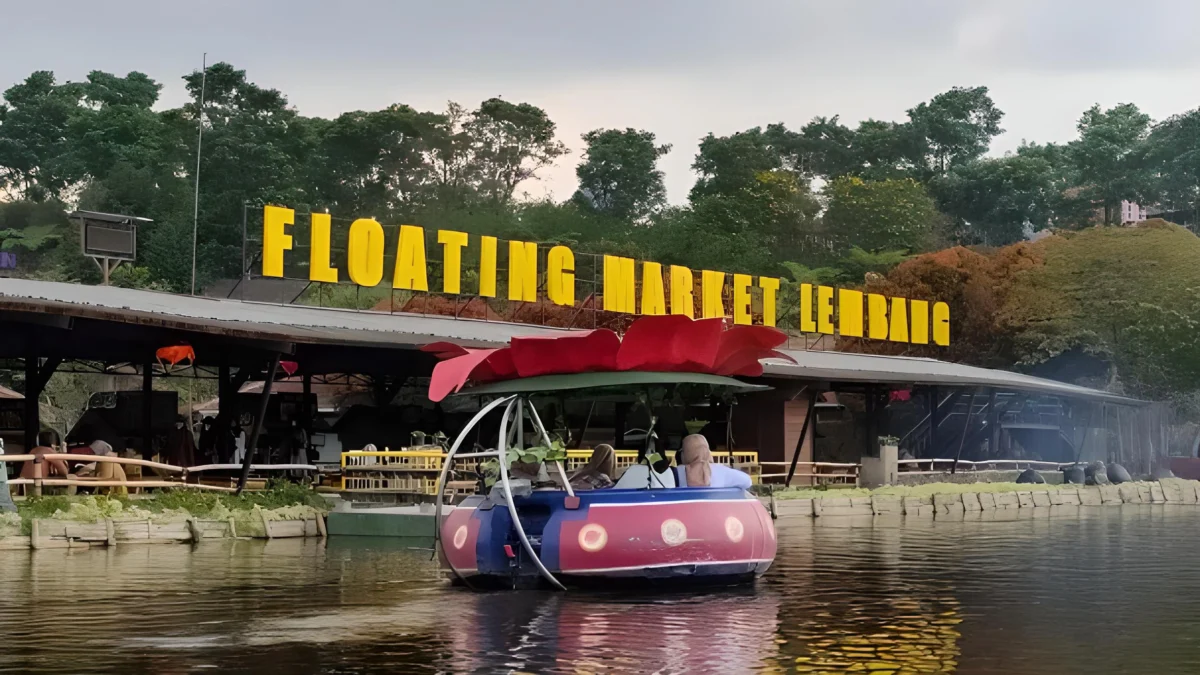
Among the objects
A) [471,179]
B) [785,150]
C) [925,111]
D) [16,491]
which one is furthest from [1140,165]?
[16,491]

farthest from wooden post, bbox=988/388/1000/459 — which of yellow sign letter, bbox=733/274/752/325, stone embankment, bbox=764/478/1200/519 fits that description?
stone embankment, bbox=764/478/1200/519

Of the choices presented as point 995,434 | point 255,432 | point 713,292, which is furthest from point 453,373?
point 995,434

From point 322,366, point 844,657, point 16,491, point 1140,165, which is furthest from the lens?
point 1140,165

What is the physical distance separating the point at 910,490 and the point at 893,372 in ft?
16.8

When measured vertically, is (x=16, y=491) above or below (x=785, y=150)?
below

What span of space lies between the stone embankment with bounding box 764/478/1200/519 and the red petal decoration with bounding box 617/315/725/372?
14224 mm

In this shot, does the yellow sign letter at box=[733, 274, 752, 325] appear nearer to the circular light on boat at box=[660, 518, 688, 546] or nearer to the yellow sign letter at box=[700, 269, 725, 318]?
the yellow sign letter at box=[700, 269, 725, 318]

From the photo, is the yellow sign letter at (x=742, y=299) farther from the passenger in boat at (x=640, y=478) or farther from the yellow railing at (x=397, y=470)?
the passenger in boat at (x=640, y=478)

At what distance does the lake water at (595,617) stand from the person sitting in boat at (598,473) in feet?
5.30

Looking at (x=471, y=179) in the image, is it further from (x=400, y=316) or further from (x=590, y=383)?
(x=590, y=383)

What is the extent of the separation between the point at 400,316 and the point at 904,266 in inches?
1440

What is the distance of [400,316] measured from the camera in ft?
121

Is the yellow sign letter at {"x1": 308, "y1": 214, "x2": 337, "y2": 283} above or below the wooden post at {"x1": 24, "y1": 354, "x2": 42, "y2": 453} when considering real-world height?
above

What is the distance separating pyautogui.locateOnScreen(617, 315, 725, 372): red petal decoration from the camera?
52.8 ft
